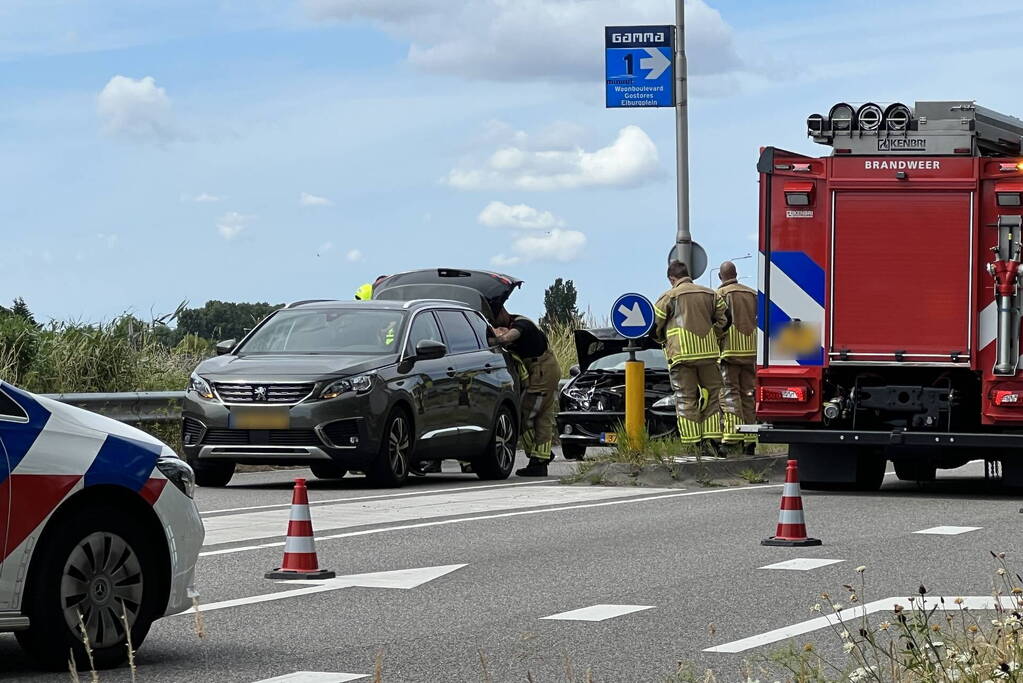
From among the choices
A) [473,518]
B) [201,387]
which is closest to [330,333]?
[201,387]

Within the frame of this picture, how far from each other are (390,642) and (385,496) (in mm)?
7874

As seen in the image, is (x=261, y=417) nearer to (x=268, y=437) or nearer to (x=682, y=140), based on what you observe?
(x=268, y=437)

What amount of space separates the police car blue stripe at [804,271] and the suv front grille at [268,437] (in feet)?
13.8

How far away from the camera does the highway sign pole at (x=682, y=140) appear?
25344mm

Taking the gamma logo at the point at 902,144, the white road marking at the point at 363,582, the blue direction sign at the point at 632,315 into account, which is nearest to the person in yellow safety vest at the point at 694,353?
the blue direction sign at the point at 632,315

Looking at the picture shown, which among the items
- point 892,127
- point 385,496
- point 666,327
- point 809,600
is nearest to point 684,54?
point 666,327

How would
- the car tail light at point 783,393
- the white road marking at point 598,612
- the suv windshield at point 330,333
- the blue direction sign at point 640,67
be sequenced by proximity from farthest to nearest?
the blue direction sign at point 640,67 → the suv windshield at point 330,333 → the car tail light at point 783,393 → the white road marking at point 598,612

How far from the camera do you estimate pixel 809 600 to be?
362 inches

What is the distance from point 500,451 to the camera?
18625 mm

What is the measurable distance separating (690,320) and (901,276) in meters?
3.30

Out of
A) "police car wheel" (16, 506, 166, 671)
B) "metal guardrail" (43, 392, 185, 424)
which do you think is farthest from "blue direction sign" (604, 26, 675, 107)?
"police car wheel" (16, 506, 166, 671)

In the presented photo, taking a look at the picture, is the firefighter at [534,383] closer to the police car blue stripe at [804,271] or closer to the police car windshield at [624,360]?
the police car windshield at [624,360]

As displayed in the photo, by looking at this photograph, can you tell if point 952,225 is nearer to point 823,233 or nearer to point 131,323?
point 823,233

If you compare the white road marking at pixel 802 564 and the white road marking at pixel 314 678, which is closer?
the white road marking at pixel 314 678
